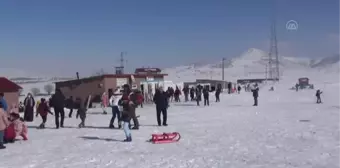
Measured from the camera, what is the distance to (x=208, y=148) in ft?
38.8

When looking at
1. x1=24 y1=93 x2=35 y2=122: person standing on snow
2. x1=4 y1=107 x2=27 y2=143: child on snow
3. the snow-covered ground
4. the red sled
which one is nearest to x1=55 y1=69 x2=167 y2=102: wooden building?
x1=24 y1=93 x2=35 y2=122: person standing on snow

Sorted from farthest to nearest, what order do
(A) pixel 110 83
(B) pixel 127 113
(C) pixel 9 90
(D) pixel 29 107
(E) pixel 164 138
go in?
1. (A) pixel 110 83
2. (C) pixel 9 90
3. (D) pixel 29 107
4. (B) pixel 127 113
5. (E) pixel 164 138

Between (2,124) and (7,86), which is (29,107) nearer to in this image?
(2,124)

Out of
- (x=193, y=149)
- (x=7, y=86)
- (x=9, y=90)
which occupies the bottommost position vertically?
(x=193, y=149)

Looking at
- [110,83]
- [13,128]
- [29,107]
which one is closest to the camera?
[13,128]

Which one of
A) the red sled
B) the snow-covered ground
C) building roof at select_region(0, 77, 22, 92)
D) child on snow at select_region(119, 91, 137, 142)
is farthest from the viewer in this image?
building roof at select_region(0, 77, 22, 92)

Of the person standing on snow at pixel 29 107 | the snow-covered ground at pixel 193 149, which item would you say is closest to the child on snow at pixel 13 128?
the snow-covered ground at pixel 193 149

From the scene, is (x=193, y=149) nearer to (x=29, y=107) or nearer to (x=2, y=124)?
(x=2, y=124)

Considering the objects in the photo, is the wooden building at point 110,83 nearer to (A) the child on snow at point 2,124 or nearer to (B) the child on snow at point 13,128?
(B) the child on snow at point 13,128

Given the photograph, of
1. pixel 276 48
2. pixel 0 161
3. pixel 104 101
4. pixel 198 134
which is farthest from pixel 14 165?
Result: pixel 276 48

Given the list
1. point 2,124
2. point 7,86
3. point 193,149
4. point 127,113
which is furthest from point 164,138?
point 7,86

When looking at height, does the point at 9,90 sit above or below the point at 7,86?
below

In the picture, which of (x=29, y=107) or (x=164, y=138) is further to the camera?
(x=29, y=107)

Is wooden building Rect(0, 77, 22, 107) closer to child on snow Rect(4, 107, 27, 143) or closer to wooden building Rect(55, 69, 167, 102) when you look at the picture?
wooden building Rect(55, 69, 167, 102)
